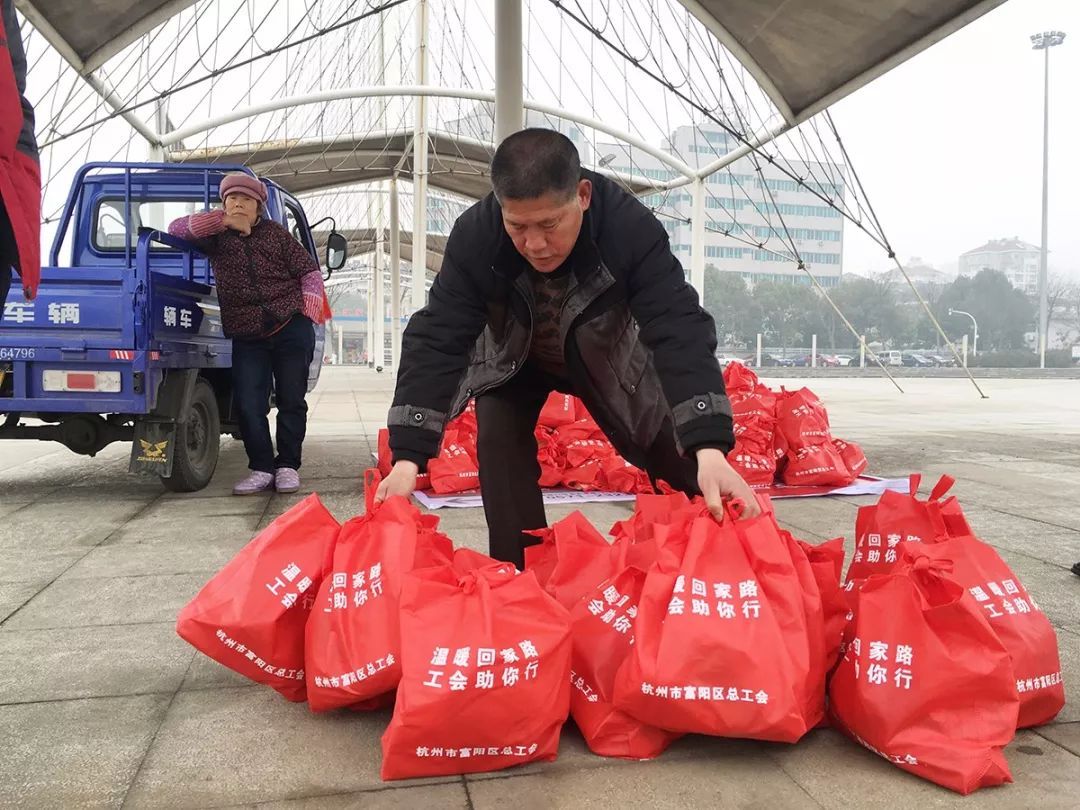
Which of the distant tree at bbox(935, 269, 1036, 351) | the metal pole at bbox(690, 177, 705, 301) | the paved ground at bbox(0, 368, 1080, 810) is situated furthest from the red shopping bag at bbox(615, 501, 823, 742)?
the distant tree at bbox(935, 269, 1036, 351)

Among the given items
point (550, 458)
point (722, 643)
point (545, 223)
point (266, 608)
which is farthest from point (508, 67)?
point (722, 643)

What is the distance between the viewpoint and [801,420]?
20.0 ft

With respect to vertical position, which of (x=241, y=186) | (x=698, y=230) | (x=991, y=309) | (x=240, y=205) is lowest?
(x=240, y=205)

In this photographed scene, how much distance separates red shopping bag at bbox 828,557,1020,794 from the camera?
1821 mm

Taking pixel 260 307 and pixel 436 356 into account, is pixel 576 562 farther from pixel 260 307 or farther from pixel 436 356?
pixel 260 307

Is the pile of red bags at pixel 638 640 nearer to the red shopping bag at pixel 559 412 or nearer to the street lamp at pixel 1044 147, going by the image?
the red shopping bag at pixel 559 412

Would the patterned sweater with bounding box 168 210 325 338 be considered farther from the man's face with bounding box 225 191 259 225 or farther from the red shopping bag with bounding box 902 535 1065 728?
the red shopping bag with bounding box 902 535 1065 728

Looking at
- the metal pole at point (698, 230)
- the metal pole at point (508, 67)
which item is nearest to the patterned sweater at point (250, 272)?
the metal pole at point (508, 67)

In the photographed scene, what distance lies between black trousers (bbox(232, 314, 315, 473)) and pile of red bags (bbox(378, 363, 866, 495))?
72 centimetres

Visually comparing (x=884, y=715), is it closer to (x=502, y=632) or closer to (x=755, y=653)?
(x=755, y=653)

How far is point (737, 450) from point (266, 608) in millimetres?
4310

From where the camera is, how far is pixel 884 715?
6.20ft

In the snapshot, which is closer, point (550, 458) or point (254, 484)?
point (254, 484)

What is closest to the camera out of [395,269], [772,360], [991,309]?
[395,269]
